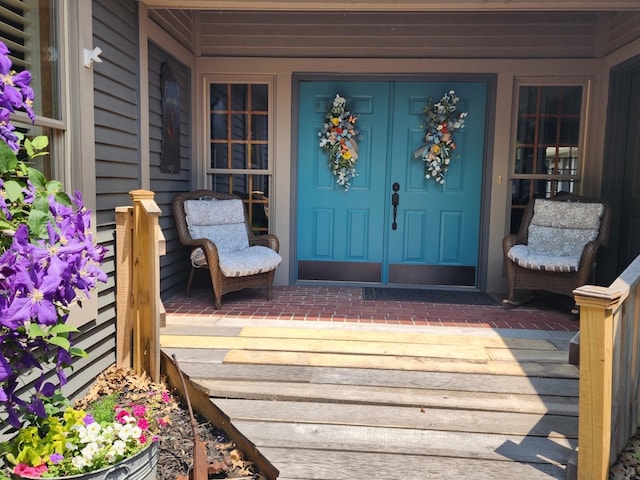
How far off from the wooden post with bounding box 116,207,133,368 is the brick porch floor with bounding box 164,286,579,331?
0.76 m

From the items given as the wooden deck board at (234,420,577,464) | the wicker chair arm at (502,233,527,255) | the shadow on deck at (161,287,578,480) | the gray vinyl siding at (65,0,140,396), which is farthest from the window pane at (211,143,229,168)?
the wooden deck board at (234,420,577,464)

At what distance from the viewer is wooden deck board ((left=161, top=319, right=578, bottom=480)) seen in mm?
2016

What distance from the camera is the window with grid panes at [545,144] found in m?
4.66

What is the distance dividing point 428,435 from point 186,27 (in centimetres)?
393

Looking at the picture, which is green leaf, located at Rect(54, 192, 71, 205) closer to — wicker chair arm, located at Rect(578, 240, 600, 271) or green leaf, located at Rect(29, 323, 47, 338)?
green leaf, located at Rect(29, 323, 47, 338)

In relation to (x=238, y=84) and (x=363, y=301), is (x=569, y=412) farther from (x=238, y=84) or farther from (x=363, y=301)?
(x=238, y=84)

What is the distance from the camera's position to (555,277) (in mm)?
3889

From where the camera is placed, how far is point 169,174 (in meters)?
4.18

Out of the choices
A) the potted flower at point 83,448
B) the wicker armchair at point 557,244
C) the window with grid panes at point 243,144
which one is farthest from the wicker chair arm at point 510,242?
the potted flower at point 83,448

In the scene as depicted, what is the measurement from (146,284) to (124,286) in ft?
0.64

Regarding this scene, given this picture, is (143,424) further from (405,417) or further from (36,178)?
(405,417)

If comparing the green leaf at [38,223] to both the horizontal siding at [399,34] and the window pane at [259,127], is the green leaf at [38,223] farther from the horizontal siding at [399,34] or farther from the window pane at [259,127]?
the horizontal siding at [399,34]

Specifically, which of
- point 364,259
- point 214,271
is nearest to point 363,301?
point 364,259

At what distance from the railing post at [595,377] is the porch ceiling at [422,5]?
2207 mm
